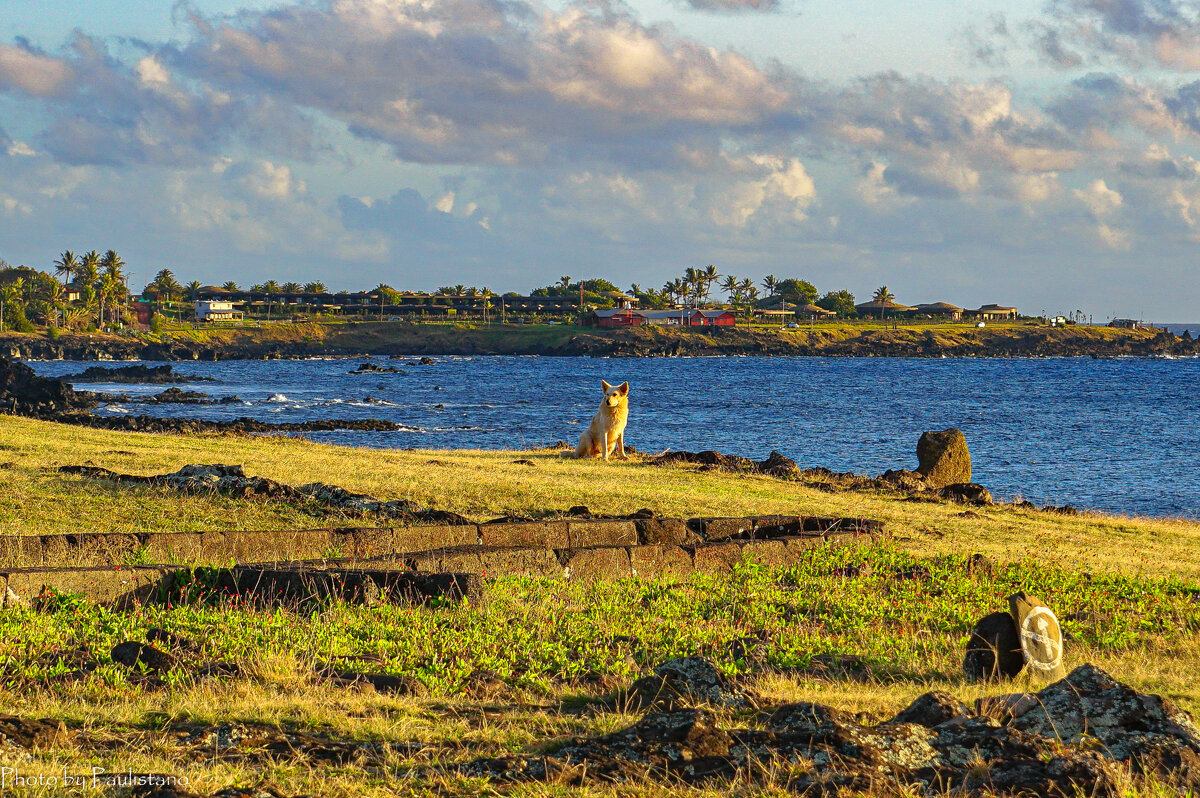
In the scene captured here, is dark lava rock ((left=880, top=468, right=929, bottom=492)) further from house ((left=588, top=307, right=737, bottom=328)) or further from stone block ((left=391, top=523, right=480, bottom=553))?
house ((left=588, top=307, right=737, bottom=328))

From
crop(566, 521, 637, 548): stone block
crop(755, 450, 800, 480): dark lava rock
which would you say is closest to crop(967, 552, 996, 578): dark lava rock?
crop(566, 521, 637, 548): stone block

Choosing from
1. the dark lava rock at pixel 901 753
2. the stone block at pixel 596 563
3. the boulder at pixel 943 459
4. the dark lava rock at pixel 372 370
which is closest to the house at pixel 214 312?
the dark lava rock at pixel 372 370

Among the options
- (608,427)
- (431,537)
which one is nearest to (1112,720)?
(431,537)

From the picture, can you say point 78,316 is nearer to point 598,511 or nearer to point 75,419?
point 75,419

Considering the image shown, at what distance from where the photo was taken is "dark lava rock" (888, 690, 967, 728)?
559cm

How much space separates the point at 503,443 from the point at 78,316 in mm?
131948

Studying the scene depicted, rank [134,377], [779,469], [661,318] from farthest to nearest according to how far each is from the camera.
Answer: [661,318] → [134,377] → [779,469]

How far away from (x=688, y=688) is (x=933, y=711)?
A: 1533 millimetres

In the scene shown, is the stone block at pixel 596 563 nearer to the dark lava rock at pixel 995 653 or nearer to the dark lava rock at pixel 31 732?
the dark lava rock at pixel 995 653

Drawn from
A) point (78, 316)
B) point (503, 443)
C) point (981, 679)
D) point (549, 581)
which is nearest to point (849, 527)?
point (549, 581)

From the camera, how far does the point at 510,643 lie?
8.30 meters

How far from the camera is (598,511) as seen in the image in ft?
58.1

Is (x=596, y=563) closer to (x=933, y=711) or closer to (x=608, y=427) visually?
(x=933, y=711)

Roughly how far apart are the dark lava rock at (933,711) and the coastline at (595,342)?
475ft
